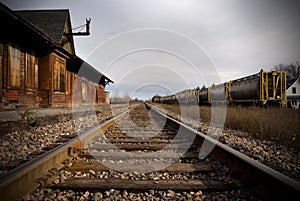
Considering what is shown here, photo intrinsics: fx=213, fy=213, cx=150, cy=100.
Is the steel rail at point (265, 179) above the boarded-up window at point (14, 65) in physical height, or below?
below

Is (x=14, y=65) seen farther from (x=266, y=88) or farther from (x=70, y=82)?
(x=266, y=88)

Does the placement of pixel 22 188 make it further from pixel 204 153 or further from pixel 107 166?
pixel 204 153

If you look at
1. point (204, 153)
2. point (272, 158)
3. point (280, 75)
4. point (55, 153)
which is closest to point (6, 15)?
point (55, 153)

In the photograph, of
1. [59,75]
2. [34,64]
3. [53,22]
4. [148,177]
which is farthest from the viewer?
[53,22]

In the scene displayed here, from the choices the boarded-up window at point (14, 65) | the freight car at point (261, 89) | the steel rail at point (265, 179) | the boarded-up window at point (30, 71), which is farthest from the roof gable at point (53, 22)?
the steel rail at point (265, 179)

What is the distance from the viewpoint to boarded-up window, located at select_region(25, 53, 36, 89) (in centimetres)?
919

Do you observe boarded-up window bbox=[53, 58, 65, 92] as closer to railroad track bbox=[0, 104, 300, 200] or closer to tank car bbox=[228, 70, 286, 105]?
railroad track bbox=[0, 104, 300, 200]

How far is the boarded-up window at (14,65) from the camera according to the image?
7871 mm

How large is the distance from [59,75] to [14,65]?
4174 millimetres

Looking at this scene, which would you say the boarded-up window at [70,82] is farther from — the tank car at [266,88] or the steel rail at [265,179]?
the steel rail at [265,179]

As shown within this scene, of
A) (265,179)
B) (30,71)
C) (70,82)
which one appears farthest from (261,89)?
(70,82)

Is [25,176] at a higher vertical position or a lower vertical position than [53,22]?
lower

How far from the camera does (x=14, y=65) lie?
816 cm

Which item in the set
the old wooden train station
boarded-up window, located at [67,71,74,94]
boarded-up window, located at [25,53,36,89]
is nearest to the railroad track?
the old wooden train station
